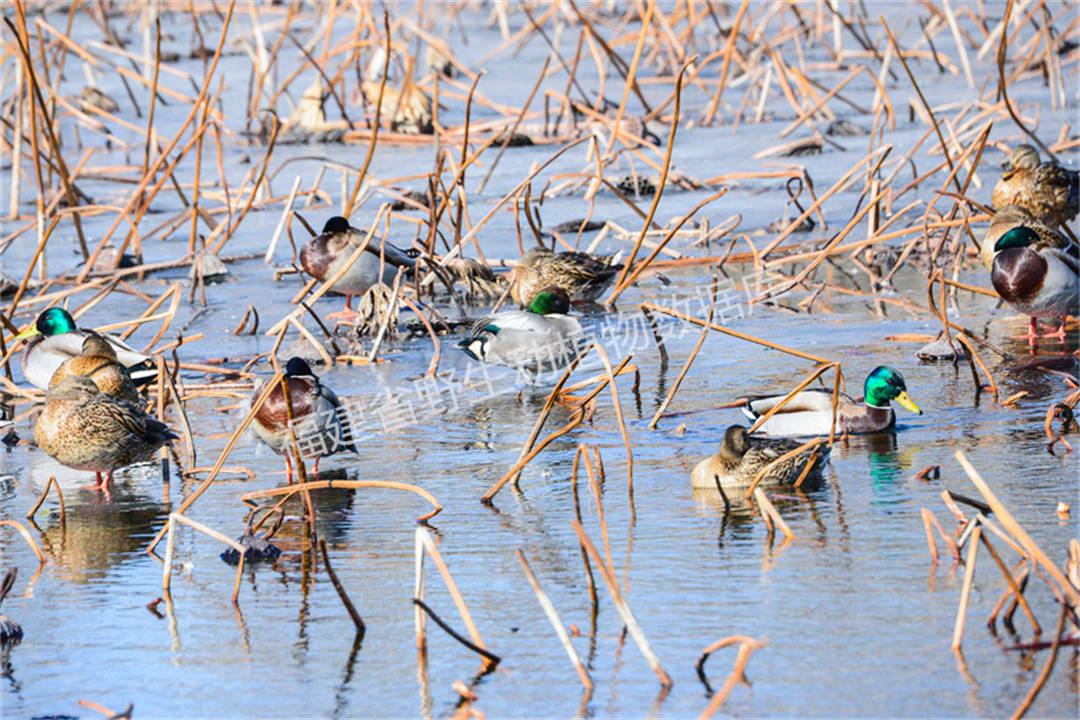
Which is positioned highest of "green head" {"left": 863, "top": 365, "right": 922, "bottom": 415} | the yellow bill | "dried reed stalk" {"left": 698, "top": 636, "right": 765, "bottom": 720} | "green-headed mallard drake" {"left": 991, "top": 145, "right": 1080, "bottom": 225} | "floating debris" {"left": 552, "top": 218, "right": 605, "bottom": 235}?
"green-headed mallard drake" {"left": 991, "top": 145, "right": 1080, "bottom": 225}

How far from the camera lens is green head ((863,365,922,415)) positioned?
17.4 ft

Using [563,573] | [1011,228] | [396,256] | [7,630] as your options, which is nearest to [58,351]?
[396,256]

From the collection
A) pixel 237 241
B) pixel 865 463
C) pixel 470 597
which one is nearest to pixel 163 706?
pixel 470 597

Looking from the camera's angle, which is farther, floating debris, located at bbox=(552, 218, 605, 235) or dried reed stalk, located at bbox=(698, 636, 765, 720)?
floating debris, located at bbox=(552, 218, 605, 235)

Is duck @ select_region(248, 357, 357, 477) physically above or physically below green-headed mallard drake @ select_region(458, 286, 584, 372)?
below

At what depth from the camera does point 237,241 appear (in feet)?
33.6

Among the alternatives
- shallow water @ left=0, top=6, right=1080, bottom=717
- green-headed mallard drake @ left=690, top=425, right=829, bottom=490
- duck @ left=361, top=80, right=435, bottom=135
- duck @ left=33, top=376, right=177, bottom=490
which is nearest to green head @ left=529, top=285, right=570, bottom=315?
shallow water @ left=0, top=6, right=1080, bottom=717

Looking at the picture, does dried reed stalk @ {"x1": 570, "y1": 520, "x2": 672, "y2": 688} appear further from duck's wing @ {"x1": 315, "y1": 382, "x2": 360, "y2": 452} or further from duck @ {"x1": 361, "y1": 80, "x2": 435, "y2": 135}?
duck @ {"x1": 361, "y1": 80, "x2": 435, "y2": 135}

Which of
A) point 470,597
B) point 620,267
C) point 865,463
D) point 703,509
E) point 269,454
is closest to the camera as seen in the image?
point 470,597

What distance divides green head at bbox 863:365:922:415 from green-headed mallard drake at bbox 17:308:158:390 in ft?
9.92

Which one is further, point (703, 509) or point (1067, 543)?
point (703, 509)

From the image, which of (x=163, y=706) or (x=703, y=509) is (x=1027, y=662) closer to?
(x=703, y=509)

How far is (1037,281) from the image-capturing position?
6727 mm

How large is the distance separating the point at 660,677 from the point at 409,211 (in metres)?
8.01
